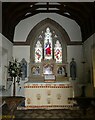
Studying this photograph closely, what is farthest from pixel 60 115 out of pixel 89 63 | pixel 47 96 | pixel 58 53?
pixel 58 53

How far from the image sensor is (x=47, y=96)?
8.57 m

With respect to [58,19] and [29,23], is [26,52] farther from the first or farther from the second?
[58,19]

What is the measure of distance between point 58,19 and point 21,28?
201 cm

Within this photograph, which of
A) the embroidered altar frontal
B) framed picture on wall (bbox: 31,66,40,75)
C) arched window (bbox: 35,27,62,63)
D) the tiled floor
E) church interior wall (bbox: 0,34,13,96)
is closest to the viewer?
the tiled floor

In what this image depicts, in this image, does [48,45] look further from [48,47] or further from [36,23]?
[36,23]

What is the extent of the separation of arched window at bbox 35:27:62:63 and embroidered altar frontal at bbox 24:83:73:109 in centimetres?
206

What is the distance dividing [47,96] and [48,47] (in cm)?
299

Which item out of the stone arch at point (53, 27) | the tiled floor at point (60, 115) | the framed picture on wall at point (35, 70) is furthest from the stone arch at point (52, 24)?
the tiled floor at point (60, 115)

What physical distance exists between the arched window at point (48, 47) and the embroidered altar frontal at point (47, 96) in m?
2.06

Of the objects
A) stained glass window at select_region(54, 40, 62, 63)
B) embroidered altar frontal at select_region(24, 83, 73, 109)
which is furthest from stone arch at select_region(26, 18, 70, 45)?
embroidered altar frontal at select_region(24, 83, 73, 109)

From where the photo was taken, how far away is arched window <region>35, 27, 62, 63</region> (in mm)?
10492

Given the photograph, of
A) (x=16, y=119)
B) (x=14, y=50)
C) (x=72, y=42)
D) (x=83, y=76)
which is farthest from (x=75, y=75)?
(x=16, y=119)

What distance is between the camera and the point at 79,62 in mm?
Answer: 10375

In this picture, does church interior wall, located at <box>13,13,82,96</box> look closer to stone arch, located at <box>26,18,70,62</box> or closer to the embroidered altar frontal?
stone arch, located at <box>26,18,70,62</box>
